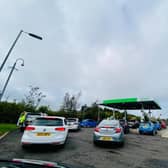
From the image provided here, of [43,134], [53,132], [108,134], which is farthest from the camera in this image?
[108,134]

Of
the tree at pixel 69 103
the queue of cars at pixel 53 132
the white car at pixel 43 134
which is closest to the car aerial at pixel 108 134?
the queue of cars at pixel 53 132

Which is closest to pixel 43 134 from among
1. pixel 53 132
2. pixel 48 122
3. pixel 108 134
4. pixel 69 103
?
pixel 53 132

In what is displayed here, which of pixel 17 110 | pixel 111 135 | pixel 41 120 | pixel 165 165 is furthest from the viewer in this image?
pixel 17 110

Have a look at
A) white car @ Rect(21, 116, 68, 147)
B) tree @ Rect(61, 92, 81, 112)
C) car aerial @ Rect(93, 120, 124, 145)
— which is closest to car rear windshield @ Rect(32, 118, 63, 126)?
white car @ Rect(21, 116, 68, 147)

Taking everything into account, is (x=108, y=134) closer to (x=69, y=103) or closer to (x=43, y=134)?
(x=43, y=134)

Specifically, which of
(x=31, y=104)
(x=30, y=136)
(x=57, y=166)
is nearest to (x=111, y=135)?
(x=30, y=136)

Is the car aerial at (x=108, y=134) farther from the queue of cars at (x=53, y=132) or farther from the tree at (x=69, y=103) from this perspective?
the tree at (x=69, y=103)

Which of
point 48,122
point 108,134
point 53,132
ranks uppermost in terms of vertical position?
point 48,122

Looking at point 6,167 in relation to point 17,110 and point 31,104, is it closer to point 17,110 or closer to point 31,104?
point 17,110

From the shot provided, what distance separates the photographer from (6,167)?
7.95 ft

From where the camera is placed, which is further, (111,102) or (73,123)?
(111,102)

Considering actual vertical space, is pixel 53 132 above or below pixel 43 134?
above

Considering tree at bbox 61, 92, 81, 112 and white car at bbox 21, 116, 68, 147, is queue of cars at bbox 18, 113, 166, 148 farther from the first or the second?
tree at bbox 61, 92, 81, 112

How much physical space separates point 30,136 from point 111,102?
55.4ft
